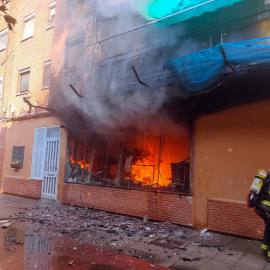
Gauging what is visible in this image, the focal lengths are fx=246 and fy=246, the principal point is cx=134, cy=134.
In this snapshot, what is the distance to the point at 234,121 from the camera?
5605mm

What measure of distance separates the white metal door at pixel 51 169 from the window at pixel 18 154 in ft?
5.95

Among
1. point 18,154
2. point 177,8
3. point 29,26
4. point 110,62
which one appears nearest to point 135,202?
point 110,62

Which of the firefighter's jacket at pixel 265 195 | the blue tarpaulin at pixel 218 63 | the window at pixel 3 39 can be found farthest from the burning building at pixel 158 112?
the window at pixel 3 39

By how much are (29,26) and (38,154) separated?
6.81m

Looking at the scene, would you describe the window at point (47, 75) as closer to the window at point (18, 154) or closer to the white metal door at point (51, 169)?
the white metal door at point (51, 169)

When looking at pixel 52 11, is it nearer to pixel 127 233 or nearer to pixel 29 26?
pixel 29 26

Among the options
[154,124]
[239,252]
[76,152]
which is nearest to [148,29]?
[154,124]

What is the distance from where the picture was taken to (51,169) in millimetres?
9594

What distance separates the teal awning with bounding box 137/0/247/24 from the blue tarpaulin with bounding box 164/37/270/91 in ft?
5.26

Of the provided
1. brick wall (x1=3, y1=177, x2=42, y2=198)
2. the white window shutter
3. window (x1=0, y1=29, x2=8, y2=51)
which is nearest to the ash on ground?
brick wall (x1=3, y1=177, x2=42, y2=198)

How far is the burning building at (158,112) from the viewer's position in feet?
17.4

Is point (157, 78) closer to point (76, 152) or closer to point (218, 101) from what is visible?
point (218, 101)

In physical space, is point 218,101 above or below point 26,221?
above

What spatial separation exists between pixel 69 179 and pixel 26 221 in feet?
7.97
